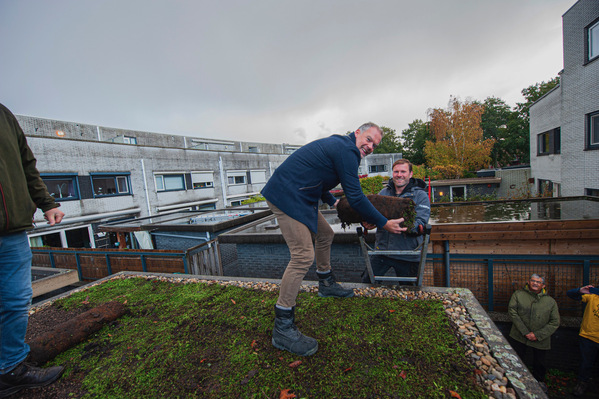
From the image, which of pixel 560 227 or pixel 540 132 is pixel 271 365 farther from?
pixel 540 132

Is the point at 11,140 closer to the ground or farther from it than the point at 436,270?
farther from it

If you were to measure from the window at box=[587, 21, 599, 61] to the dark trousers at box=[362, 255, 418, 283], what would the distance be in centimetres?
1198

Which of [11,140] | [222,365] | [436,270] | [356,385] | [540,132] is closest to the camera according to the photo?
[356,385]

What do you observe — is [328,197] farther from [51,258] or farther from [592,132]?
[592,132]

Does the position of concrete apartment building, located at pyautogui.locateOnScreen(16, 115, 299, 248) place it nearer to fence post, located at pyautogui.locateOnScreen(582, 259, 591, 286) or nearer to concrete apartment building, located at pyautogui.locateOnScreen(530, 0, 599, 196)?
fence post, located at pyautogui.locateOnScreen(582, 259, 591, 286)

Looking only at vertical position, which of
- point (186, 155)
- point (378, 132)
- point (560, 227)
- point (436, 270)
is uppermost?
point (186, 155)

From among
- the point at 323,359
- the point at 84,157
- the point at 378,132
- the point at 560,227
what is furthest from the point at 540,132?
the point at 84,157

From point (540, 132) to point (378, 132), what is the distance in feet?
57.4

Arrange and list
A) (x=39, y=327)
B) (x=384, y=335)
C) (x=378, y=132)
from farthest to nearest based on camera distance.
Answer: (x=39, y=327), (x=378, y=132), (x=384, y=335)

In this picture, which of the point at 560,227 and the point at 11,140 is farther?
the point at 560,227

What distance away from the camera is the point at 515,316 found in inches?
149

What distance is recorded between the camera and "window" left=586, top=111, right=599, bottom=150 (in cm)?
938

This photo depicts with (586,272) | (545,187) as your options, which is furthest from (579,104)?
(586,272)

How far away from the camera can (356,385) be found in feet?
6.19
